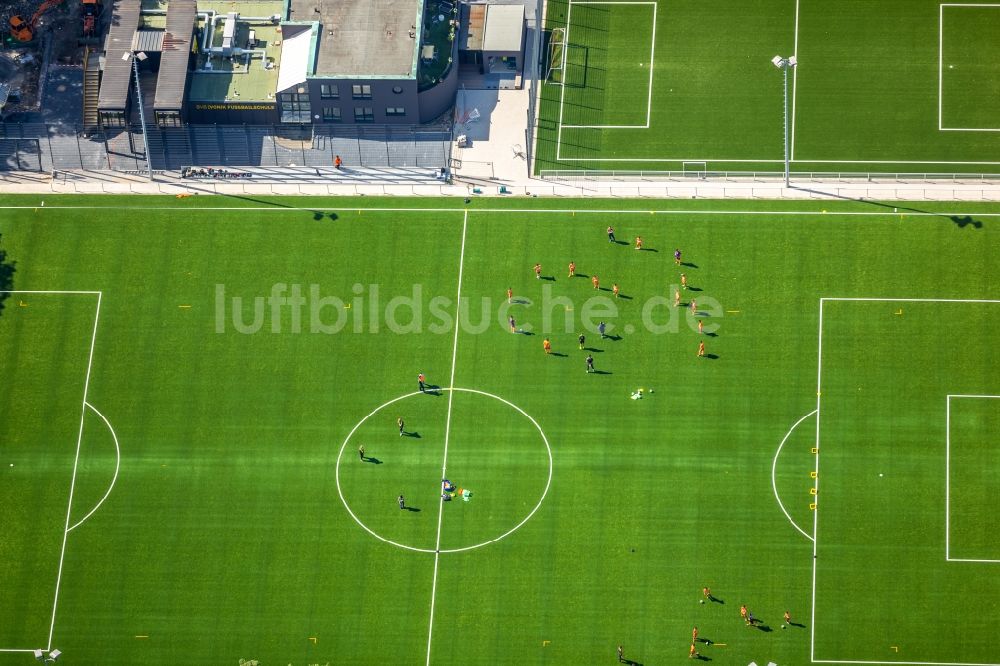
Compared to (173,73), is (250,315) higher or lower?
lower

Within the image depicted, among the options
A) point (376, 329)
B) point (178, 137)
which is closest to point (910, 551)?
point (376, 329)

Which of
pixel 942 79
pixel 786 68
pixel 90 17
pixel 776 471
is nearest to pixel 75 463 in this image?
pixel 90 17

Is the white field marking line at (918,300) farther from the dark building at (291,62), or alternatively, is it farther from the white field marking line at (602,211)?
the dark building at (291,62)

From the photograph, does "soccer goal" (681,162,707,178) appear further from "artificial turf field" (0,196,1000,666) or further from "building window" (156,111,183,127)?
"building window" (156,111,183,127)

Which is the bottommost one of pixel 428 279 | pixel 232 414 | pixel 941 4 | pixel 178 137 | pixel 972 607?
pixel 972 607

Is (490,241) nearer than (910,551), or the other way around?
(910,551)

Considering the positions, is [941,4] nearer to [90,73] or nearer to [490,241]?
[490,241]
